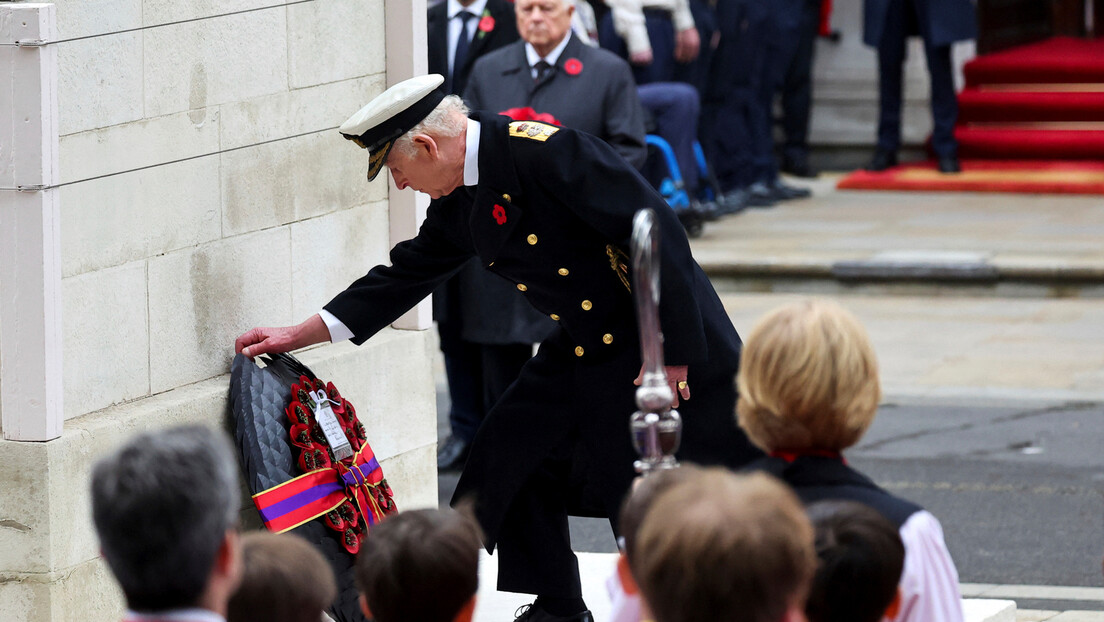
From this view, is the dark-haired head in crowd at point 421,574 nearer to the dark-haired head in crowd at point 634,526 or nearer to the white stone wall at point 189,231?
the dark-haired head in crowd at point 634,526

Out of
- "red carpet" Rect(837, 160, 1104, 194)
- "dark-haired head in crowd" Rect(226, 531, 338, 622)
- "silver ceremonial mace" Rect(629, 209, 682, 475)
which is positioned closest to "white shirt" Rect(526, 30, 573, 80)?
"silver ceremonial mace" Rect(629, 209, 682, 475)

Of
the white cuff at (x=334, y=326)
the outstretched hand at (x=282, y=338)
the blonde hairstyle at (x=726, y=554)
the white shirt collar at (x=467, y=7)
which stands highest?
the white shirt collar at (x=467, y=7)

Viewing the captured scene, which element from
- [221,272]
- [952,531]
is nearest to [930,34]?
[952,531]

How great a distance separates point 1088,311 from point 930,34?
3.64 metres

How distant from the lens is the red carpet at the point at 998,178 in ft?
44.2

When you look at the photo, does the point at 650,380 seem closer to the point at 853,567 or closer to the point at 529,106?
the point at 853,567

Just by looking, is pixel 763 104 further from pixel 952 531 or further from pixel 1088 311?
pixel 952 531

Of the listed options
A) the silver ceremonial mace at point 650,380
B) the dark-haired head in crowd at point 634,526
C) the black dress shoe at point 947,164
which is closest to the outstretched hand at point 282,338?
the silver ceremonial mace at point 650,380

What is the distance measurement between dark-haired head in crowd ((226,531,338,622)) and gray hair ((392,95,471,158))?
77.0 inches

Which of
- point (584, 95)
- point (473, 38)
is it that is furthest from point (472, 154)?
point (473, 38)

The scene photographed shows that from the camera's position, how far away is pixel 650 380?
10.9 ft

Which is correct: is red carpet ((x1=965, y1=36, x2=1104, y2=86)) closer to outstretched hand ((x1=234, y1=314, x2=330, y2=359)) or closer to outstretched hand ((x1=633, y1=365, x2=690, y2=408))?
outstretched hand ((x1=234, y1=314, x2=330, y2=359))

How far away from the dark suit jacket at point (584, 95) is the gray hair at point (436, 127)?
2.51 m

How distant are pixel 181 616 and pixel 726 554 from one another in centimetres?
69
